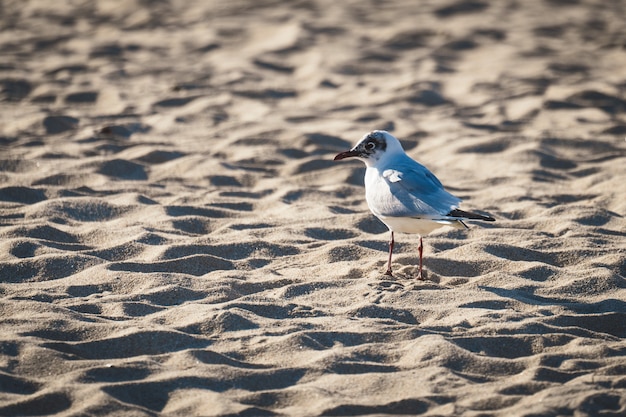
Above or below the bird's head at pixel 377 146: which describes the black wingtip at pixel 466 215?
below

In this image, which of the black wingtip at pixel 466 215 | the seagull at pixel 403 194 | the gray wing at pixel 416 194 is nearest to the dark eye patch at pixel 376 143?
the seagull at pixel 403 194

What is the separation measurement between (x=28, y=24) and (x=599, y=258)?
27.7 feet

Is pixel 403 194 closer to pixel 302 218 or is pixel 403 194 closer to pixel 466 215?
pixel 466 215

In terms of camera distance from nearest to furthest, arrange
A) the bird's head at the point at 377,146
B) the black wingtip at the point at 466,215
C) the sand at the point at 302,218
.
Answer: the sand at the point at 302,218
the black wingtip at the point at 466,215
the bird's head at the point at 377,146

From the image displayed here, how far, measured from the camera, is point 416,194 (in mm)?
4277

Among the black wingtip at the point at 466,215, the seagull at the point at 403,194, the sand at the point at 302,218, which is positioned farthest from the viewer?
the seagull at the point at 403,194

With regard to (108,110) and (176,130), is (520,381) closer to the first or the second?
(176,130)

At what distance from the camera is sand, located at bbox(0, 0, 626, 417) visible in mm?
3248

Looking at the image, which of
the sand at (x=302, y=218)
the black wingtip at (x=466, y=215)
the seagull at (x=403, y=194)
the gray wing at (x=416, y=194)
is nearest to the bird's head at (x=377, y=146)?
the seagull at (x=403, y=194)

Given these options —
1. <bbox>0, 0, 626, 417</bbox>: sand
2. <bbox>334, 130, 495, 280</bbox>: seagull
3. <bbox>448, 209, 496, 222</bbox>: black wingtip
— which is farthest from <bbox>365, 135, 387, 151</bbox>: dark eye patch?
<bbox>448, 209, 496, 222</bbox>: black wingtip

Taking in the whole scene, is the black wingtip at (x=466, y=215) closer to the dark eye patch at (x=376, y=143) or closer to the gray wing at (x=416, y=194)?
the gray wing at (x=416, y=194)

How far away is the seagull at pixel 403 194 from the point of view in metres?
4.14

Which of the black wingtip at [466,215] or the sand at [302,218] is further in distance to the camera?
the black wingtip at [466,215]

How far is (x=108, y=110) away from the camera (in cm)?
756
